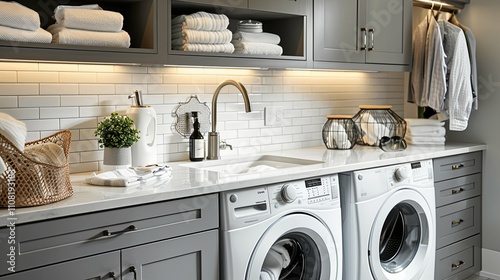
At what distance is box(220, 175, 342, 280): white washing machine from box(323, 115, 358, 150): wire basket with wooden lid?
0.66 metres

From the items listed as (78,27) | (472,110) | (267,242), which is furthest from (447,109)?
(78,27)

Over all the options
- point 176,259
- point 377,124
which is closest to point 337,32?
→ point 377,124

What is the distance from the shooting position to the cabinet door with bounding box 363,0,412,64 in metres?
3.42

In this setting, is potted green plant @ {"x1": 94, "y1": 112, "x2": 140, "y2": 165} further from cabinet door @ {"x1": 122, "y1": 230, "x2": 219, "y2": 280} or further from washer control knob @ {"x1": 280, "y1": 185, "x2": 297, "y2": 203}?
washer control knob @ {"x1": 280, "y1": 185, "x2": 297, "y2": 203}

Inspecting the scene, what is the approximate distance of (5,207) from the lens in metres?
1.76

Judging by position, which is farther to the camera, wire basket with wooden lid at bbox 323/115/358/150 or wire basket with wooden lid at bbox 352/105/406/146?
wire basket with wooden lid at bbox 352/105/406/146

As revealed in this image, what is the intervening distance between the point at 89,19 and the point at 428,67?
7.76 feet

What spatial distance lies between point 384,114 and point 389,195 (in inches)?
29.0

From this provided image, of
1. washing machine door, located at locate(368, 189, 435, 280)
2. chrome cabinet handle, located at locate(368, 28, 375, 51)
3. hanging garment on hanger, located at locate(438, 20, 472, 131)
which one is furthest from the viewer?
hanging garment on hanger, located at locate(438, 20, 472, 131)

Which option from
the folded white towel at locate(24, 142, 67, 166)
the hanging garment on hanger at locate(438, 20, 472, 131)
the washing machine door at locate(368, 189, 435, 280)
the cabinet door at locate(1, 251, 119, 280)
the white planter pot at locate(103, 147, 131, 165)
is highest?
the hanging garment on hanger at locate(438, 20, 472, 131)

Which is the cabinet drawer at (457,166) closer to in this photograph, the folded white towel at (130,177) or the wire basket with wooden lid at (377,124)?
the wire basket with wooden lid at (377,124)

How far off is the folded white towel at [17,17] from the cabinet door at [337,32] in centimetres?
160

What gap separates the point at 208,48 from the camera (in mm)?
2646

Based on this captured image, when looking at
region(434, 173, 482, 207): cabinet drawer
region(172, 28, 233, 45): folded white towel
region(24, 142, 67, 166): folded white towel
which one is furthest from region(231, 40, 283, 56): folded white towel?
region(434, 173, 482, 207): cabinet drawer
